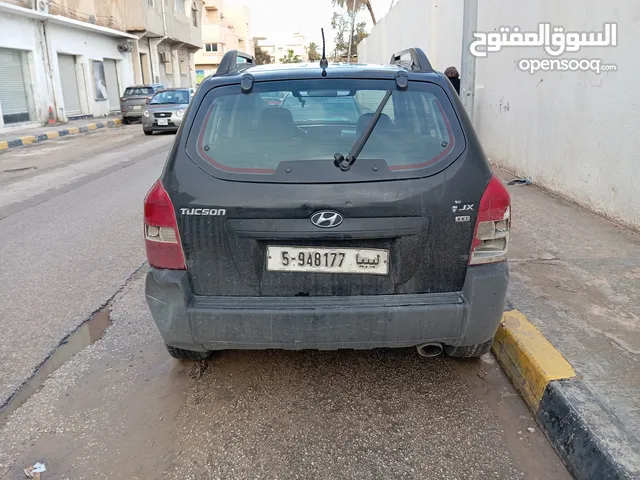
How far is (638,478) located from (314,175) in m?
1.84

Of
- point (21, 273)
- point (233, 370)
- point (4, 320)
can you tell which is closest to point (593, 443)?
point (233, 370)

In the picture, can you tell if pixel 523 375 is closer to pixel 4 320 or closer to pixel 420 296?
pixel 420 296

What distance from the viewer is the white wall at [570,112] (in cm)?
547

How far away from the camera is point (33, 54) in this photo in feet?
70.1

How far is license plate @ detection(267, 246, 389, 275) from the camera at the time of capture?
2.55 meters

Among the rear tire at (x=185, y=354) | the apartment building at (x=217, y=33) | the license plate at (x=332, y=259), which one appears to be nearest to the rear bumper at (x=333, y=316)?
the license plate at (x=332, y=259)

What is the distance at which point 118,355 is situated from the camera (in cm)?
348

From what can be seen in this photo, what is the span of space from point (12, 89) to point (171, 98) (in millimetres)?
6485

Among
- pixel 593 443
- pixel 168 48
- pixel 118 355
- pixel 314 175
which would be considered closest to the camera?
pixel 593 443

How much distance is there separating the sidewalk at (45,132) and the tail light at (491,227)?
53.4ft

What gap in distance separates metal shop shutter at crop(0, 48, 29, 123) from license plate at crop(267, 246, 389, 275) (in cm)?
2122

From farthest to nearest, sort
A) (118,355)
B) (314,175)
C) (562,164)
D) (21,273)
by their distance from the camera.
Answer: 1. (562,164)
2. (21,273)
3. (118,355)
4. (314,175)

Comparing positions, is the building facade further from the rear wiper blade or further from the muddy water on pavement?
the rear wiper blade

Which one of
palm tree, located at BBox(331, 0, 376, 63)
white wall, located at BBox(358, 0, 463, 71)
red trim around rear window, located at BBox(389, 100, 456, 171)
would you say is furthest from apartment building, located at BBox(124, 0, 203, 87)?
red trim around rear window, located at BBox(389, 100, 456, 171)
